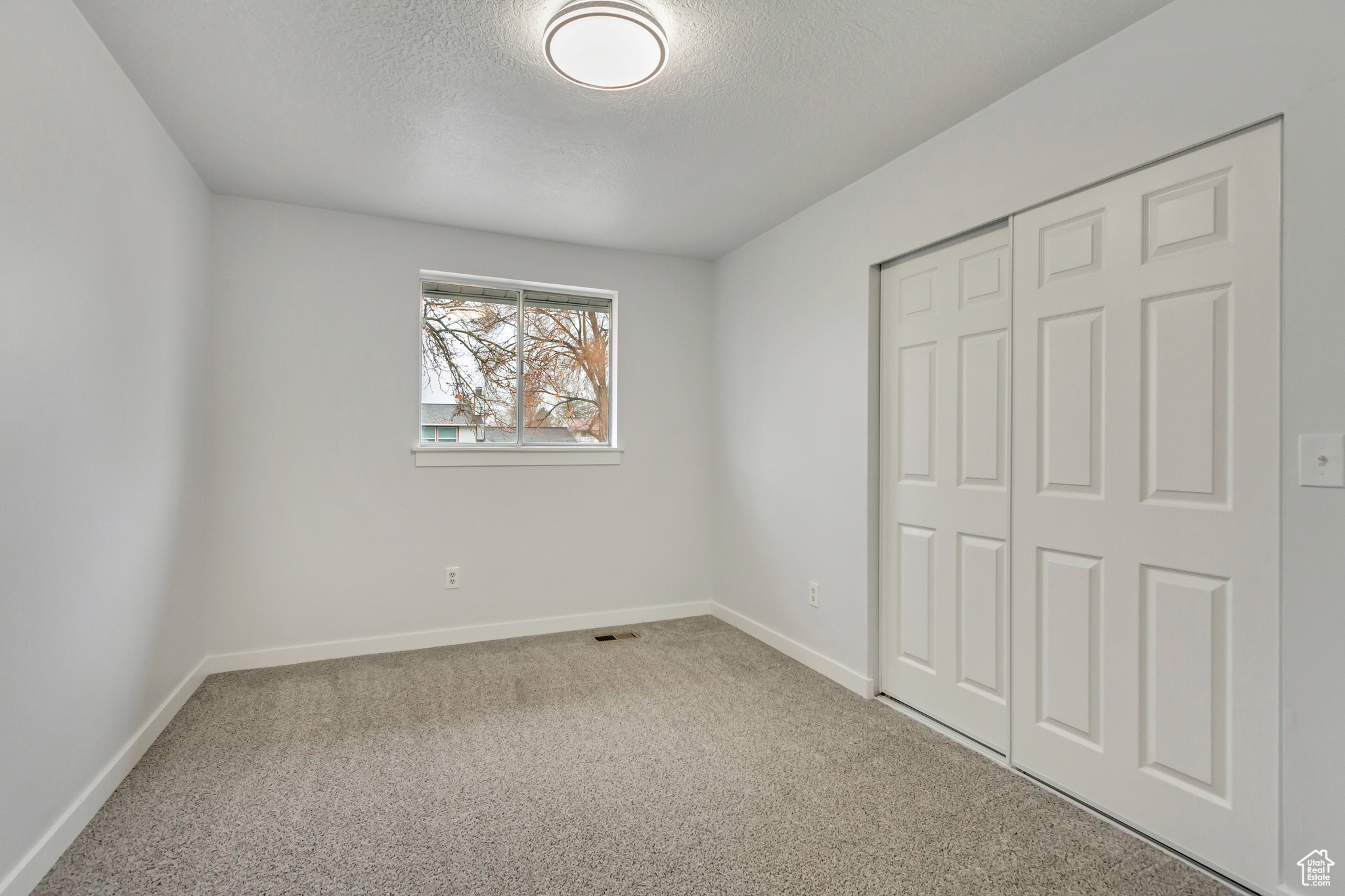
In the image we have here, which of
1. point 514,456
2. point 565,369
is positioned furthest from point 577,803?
point 565,369

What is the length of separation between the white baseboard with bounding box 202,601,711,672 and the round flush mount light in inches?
116

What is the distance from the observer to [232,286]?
3.21m

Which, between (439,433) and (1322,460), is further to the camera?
(439,433)

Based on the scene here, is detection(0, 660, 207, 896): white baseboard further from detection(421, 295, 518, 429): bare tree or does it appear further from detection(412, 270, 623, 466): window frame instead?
detection(421, 295, 518, 429): bare tree

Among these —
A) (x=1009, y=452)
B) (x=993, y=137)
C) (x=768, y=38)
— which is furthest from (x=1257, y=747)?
(x=768, y=38)

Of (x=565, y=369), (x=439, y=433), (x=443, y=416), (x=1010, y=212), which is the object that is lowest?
(x=439, y=433)

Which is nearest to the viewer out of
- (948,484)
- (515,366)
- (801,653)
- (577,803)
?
(577,803)

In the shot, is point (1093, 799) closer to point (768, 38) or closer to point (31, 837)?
point (768, 38)

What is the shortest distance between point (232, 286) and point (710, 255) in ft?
8.95

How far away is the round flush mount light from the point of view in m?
1.78

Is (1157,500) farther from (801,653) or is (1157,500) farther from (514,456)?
(514,456)

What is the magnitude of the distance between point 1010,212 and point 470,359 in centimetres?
288

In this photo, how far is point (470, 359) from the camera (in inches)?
149

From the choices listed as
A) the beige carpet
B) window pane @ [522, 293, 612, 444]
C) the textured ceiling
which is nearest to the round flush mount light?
the textured ceiling
